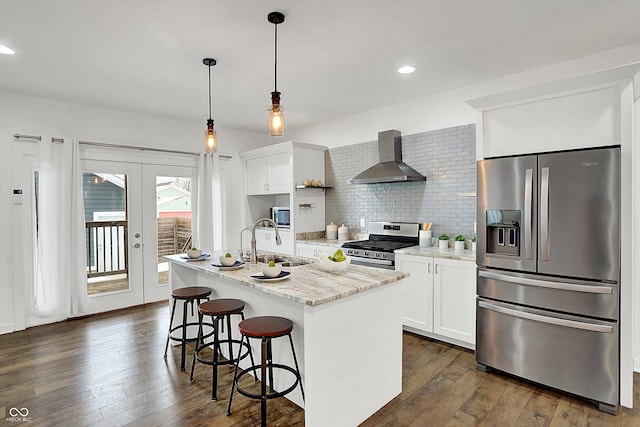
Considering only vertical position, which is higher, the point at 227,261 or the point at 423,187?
the point at 423,187

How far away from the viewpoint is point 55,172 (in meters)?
4.24

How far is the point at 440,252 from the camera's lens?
3641mm

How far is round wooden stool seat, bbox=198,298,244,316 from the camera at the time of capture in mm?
2590

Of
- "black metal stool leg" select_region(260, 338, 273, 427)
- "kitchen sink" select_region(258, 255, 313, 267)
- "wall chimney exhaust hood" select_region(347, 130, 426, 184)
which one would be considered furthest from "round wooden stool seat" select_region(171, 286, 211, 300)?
"wall chimney exhaust hood" select_region(347, 130, 426, 184)

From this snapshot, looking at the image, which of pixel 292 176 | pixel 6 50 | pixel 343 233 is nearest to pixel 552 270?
pixel 343 233

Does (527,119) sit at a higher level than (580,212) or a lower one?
higher

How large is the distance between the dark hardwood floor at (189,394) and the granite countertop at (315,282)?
89cm

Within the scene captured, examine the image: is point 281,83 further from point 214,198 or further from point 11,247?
point 11,247

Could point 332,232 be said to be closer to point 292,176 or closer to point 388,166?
point 292,176

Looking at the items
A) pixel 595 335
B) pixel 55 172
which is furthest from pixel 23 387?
pixel 595 335

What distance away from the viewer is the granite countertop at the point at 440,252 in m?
3.36

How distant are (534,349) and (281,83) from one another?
3395 mm

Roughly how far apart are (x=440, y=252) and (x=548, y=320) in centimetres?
118

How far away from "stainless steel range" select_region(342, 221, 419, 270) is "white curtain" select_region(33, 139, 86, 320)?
134 inches
